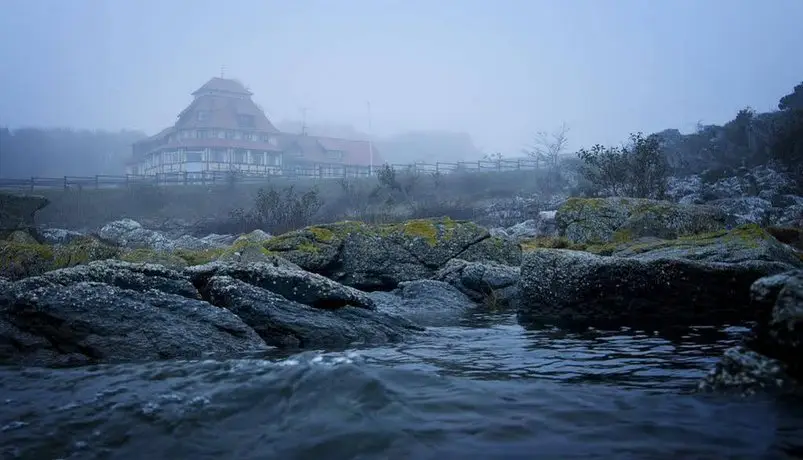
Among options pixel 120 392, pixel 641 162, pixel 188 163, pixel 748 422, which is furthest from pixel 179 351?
pixel 188 163

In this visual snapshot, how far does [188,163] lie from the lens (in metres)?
63.7

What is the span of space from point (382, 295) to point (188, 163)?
59517 mm

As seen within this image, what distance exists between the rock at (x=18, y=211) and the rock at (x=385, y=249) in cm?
1008

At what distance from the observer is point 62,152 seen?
225 feet

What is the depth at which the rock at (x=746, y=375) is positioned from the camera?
310cm

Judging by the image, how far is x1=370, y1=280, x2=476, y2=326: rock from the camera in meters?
8.16

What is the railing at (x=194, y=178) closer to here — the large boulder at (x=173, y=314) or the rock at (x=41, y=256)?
the rock at (x=41, y=256)

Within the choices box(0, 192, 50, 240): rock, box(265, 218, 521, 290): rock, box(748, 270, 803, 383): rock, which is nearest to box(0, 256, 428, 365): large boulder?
box(748, 270, 803, 383): rock

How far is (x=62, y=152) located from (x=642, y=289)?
75.9 m

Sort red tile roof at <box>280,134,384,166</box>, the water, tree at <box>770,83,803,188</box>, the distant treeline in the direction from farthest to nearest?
red tile roof at <box>280,134,384,166</box> < the distant treeline < tree at <box>770,83,803,188</box> < the water

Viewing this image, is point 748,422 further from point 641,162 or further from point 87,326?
point 641,162

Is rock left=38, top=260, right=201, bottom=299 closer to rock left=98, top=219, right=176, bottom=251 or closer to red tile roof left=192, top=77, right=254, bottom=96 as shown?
rock left=98, top=219, right=176, bottom=251

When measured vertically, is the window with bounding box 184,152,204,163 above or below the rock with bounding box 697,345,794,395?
above

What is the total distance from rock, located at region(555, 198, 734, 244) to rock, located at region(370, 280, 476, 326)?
530 cm
